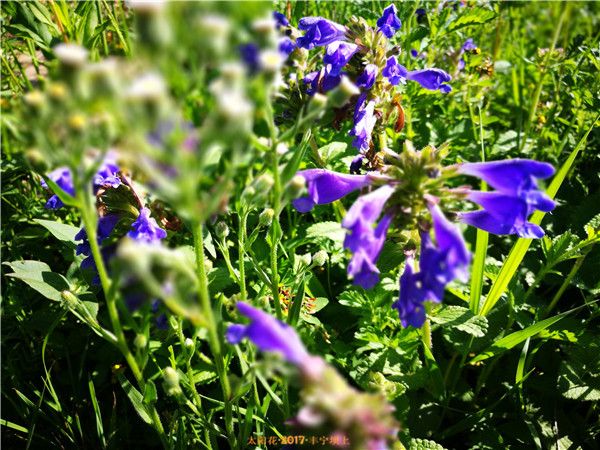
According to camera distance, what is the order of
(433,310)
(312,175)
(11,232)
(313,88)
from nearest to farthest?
(312,175)
(433,310)
(313,88)
(11,232)

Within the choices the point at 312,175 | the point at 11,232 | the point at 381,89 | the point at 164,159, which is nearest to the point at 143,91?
the point at 164,159

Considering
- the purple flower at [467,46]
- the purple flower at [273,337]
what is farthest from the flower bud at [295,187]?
the purple flower at [467,46]

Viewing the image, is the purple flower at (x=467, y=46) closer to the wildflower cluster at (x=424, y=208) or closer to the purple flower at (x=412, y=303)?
the wildflower cluster at (x=424, y=208)

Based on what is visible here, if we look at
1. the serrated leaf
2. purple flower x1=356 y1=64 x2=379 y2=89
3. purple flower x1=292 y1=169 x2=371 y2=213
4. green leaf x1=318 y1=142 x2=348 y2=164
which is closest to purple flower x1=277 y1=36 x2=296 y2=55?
purple flower x1=356 y1=64 x2=379 y2=89

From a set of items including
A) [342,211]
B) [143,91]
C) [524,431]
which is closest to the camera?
[143,91]

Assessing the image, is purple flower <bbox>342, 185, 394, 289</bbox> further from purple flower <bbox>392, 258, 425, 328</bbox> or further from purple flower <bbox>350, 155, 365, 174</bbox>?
purple flower <bbox>350, 155, 365, 174</bbox>

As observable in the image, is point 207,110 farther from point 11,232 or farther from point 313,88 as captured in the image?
point 11,232
